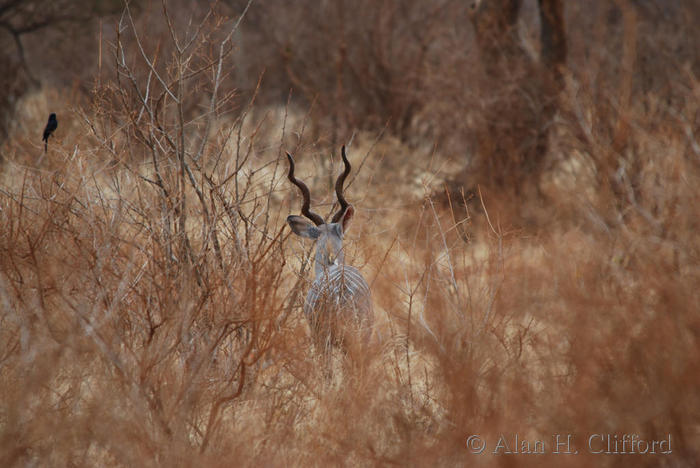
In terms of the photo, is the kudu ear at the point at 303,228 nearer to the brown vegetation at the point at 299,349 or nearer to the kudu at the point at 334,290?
the kudu at the point at 334,290

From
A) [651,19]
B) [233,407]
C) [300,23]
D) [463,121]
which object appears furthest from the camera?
[300,23]

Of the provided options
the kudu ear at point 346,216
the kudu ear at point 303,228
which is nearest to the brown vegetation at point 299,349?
the kudu ear at point 346,216

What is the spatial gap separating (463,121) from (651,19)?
457 cm

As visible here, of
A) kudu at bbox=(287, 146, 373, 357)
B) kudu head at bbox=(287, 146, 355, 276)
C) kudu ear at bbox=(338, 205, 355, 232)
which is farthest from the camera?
kudu ear at bbox=(338, 205, 355, 232)

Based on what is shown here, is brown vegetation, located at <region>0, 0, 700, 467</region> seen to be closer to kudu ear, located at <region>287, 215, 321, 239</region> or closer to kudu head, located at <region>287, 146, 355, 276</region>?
kudu head, located at <region>287, 146, 355, 276</region>

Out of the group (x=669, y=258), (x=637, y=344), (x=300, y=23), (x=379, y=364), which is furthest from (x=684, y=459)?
(x=300, y=23)

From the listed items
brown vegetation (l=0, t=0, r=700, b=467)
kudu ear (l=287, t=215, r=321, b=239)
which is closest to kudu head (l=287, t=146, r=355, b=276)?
kudu ear (l=287, t=215, r=321, b=239)

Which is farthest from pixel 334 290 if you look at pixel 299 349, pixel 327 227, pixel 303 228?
pixel 299 349

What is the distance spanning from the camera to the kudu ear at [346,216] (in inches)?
226

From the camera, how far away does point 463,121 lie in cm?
1177

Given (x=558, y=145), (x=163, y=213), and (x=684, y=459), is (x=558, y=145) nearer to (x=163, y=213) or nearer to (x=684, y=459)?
(x=163, y=213)

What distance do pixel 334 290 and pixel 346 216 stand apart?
85cm

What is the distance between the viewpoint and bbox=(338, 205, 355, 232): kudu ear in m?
5.75

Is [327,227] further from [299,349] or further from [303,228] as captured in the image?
[299,349]
